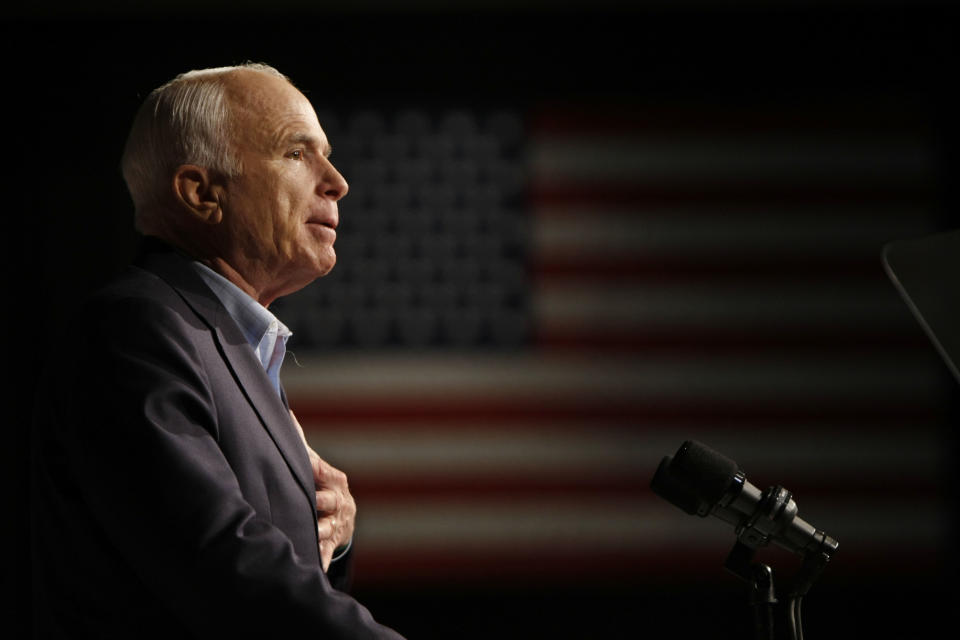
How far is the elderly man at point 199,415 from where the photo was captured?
3.00 ft

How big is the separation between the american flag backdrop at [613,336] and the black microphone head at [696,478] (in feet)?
5.63

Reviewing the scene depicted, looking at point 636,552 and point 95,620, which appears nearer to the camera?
point 95,620

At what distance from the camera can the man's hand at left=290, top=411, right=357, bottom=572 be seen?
1316 millimetres

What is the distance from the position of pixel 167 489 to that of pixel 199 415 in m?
0.10

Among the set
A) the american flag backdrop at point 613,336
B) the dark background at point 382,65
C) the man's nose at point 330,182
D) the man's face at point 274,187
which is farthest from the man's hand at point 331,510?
the dark background at point 382,65

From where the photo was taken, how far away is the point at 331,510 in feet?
4.37

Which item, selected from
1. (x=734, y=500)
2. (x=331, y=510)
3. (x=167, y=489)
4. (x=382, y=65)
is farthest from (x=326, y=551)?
(x=382, y=65)

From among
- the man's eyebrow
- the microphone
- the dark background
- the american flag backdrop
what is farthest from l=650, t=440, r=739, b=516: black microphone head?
the dark background

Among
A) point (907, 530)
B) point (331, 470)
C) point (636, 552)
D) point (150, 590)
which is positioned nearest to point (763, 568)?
point (331, 470)

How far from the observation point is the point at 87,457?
952mm

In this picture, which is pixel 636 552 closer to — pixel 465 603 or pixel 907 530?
pixel 465 603

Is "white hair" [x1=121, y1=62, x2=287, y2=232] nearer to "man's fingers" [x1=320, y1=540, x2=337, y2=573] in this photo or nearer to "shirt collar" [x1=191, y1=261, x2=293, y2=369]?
"shirt collar" [x1=191, y1=261, x2=293, y2=369]

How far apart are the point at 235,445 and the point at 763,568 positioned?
2.10ft

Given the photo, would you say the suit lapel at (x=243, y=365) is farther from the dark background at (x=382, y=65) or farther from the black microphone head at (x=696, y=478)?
the dark background at (x=382, y=65)
